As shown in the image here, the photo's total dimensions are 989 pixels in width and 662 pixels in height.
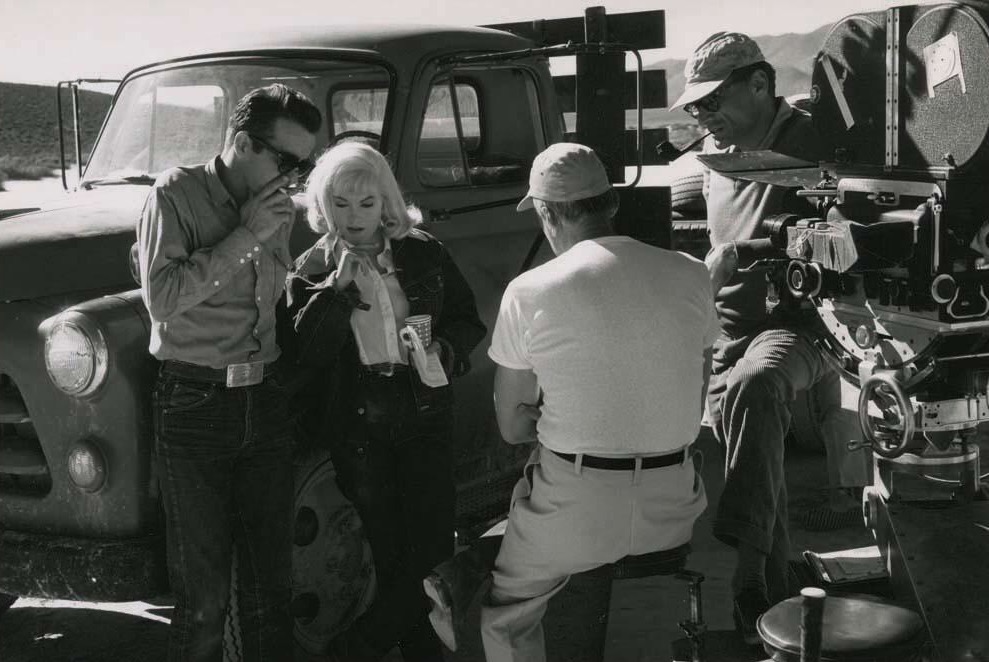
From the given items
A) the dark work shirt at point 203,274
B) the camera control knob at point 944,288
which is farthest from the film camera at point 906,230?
the dark work shirt at point 203,274

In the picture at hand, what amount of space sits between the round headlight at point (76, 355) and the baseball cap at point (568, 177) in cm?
144

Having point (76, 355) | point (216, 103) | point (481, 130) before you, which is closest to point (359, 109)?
point (216, 103)

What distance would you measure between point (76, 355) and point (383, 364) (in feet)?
3.12

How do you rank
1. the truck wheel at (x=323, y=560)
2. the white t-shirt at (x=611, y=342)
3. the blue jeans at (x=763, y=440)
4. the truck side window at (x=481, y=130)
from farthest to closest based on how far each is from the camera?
the truck side window at (x=481, y=130), the truck wheel at (x=323, y=560), the blue jeans at (x=763, y=440), the white t-shirt at (x=611, y=342)

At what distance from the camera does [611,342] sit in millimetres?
3195

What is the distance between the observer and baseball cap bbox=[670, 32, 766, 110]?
441cm

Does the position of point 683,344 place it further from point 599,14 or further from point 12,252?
point 599,14

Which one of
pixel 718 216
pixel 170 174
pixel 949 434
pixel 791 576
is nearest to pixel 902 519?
pixel 949 434

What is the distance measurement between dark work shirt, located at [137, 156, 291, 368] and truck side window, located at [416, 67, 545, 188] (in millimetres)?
1441

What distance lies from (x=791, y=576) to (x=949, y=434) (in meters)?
0.91

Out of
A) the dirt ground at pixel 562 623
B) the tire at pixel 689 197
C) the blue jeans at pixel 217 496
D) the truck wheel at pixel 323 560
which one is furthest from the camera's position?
the tire at pixel 689 197

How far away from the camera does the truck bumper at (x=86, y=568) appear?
3.76 metres

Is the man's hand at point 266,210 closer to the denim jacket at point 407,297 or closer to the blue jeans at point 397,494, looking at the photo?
the denim jacket at point 407,297

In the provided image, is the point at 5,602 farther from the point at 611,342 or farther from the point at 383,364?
the point at 611,342
